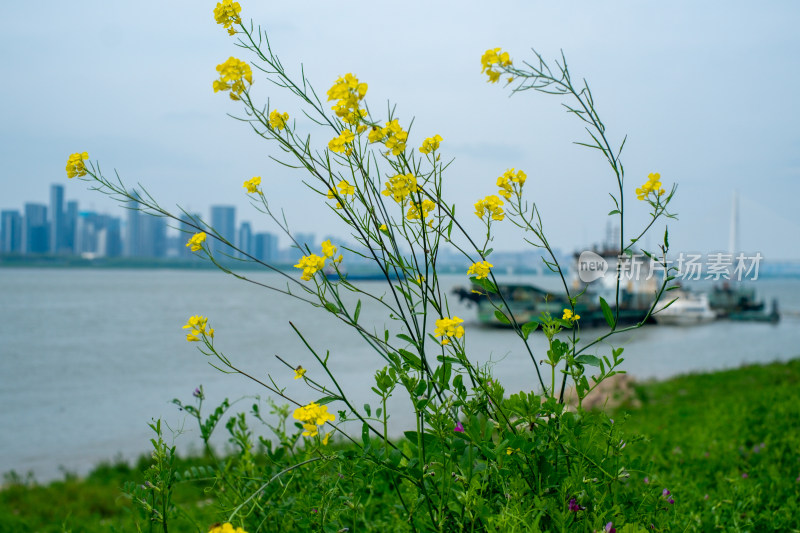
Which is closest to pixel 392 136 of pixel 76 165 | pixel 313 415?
pixel 313 415

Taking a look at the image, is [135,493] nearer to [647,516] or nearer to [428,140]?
[428,140]

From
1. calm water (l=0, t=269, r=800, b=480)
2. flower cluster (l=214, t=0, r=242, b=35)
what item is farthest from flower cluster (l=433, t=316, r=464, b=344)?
flower cluster (l=214, t=0, r=242, b=35)

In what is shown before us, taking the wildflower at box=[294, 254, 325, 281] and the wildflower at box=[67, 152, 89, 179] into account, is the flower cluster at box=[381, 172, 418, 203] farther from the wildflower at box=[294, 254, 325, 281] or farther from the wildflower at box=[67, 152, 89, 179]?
the wildflower at box=[67, 152, 89, 179]

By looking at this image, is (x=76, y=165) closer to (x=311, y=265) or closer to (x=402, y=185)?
(x=311, y=265)

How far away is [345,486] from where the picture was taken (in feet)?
4.82

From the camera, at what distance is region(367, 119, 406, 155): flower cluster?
1235 mm

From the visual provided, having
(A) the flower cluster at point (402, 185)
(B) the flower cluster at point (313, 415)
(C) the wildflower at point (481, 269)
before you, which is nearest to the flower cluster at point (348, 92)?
(A) the flower cluster at point (402, 185)

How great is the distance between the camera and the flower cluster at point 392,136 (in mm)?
1235

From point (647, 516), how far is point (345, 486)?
74 centimetres

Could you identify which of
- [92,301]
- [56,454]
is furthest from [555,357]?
[92,301]

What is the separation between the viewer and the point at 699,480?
251 centimetres

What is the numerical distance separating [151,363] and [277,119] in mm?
22557

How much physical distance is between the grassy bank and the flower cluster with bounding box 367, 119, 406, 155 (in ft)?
2.85

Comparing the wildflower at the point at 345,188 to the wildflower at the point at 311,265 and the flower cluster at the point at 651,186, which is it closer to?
the wildflower at the point at 311,265
